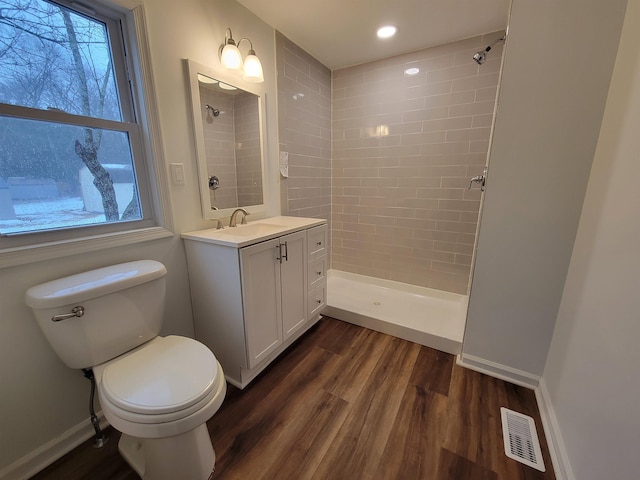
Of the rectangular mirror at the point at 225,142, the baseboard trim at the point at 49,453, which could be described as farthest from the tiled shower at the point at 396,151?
the baseboard trim at the point at 49,453

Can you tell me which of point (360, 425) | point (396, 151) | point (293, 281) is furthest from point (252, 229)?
point (396, 151)

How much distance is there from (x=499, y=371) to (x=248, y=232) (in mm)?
1807

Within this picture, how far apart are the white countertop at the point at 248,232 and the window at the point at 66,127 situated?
1.13 feet

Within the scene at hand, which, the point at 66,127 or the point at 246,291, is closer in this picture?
the point at 66,127

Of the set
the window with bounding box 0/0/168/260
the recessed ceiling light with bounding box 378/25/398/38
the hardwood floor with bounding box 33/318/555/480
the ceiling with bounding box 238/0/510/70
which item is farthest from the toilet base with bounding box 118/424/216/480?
the recessed ceiling light with bounding box 378/25/398/38

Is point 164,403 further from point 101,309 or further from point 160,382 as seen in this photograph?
point 101,309

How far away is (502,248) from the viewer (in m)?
1.52

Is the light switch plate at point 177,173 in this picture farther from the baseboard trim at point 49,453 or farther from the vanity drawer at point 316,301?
the baseboard trim at point 49,453

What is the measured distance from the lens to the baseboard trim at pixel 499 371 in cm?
158

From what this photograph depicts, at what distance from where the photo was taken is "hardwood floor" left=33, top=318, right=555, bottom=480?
3.74 ft

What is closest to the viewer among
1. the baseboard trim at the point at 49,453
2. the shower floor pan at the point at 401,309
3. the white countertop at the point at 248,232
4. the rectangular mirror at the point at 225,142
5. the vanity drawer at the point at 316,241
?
the baseboard trim at the point at 49,453

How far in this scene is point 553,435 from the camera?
1.23m

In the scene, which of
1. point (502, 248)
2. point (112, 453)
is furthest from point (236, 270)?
point (502, 248)

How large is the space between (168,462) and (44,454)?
628mm
